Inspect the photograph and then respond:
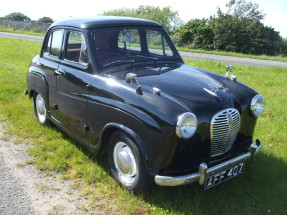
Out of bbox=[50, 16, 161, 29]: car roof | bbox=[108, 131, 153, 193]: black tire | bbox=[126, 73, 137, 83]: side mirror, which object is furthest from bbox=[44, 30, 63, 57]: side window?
bbox=[108, 131, 153, 193]: black tire

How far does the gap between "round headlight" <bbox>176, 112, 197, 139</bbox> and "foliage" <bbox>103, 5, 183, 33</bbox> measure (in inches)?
1875

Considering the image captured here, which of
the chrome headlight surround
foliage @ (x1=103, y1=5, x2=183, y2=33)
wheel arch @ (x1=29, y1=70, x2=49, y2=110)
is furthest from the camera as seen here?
foliage @ (x1=103, y1=5, x2=183, y2=33)

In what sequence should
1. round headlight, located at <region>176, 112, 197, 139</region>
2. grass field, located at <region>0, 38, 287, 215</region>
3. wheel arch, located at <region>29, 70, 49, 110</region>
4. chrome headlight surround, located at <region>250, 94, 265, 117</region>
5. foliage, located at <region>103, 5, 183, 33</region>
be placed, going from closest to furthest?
round headlight, located at <region>176, 112, 197, 139</region>, grass field, located at <region>0, 38, 287, 215</region>, chrome headlight surround, located at <region>250, 94, 265, 117</region>, wheel arch, located at <region>29, 70, 49, 110</region>, foliage, located at <region>103, 5, 183, 33</region>

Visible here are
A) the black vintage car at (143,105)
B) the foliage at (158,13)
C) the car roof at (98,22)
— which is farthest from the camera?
the foliage at (158,13)

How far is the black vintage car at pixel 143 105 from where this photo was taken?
271 centimetres

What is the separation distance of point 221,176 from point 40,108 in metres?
3.36

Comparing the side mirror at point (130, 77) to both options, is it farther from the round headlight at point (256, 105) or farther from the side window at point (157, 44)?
the round headlight at point (256, 105)

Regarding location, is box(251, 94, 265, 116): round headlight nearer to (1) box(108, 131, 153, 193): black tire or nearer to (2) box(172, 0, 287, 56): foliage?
(1) box(108, 131, 153, 193): black tire

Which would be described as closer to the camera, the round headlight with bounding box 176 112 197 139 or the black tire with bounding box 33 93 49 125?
the round headlight with bounding box 176 112 197 139

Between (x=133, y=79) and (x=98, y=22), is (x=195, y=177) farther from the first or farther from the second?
(x=98, y=22)

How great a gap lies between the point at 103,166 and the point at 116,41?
5.54 feet

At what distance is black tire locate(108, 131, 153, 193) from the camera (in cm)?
289

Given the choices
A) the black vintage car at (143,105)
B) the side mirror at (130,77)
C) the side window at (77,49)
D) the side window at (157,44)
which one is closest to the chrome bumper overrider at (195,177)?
the black vintage car at (143,105)

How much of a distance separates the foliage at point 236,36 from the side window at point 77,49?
954 inches
